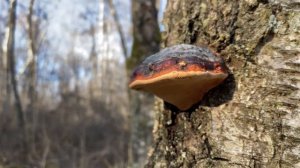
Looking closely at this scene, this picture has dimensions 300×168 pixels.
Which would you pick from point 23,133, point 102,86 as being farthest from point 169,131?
point 102,86

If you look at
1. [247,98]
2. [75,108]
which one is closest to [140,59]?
[247,98]

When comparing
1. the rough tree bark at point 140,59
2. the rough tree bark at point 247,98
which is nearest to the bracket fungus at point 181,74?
the rough tree bark at point 247,98

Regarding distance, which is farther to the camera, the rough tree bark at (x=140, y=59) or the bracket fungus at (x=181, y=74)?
the rough tree bark at (x=140, y=59)

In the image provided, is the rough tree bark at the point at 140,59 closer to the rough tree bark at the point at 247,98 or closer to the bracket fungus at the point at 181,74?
the rough tree bark at the point at 247,98

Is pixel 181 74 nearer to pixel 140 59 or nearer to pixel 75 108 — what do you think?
pixel 140 59

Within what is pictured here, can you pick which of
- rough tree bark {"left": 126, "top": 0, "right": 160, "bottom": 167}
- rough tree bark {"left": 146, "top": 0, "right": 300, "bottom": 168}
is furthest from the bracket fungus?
rough tree bark {"left": 126, "top": 0, "right": 160, "bottom": 167}
